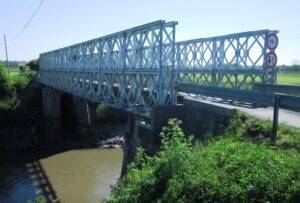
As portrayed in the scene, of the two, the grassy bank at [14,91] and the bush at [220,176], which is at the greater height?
the bush at [220,176]

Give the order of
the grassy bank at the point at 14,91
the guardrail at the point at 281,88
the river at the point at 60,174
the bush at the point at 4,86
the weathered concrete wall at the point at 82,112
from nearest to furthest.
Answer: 1. the guardrail at the point at 281,88
2. the river at the point at 60,174
3. the weathered concrete wall at the point at 82,112
4. the grassy bank at the point at 14,91
5. the bush at the point at 4,86

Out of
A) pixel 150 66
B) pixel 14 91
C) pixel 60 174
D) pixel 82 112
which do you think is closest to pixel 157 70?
pixel 150 66

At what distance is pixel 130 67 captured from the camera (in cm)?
1647

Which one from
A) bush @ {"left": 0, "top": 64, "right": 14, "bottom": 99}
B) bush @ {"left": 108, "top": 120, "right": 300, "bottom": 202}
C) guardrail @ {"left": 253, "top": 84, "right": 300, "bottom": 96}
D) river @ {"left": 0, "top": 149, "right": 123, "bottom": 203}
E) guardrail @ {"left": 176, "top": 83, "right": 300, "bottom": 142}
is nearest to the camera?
bush @ {"left": 108, "top": 120, "right": 300, "bottom": 202}

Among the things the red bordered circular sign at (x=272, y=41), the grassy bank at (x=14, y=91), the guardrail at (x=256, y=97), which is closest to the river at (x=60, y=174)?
the grassy bank at (x=14, y=91)

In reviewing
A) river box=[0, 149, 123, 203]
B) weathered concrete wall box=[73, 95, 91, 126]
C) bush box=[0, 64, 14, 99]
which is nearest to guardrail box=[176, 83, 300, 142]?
river box=[0, 149, 123, 203]

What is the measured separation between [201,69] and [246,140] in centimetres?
1504

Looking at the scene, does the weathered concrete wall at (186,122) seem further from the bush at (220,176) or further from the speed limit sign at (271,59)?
the speed limit sign at (271,59)

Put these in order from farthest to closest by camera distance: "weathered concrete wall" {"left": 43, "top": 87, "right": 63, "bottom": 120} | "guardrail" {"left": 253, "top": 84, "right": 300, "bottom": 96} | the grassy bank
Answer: the grassy bank, "weathered concrete wall" {"left": 43, "top": 87, "right": 63, "bottom": 120}, "guardrail" {"left": 253, "top": 84, "right": 300, "bottom": 96}

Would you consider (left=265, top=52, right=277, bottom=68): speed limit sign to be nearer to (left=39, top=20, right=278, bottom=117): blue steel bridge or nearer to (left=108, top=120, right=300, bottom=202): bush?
(left=39, top=20, right=278, bottom=117): blue steel bridge

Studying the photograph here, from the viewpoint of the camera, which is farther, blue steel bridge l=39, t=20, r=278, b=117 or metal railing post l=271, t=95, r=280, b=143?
blue steel bridge l=39, t=20, r=278, b=117

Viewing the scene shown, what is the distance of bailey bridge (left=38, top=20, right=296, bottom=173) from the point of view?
13.0 m

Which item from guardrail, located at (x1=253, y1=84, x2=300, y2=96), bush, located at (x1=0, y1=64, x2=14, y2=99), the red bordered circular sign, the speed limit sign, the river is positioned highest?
the red bordered circular sign

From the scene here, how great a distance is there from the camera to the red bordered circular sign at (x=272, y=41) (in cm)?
1387
